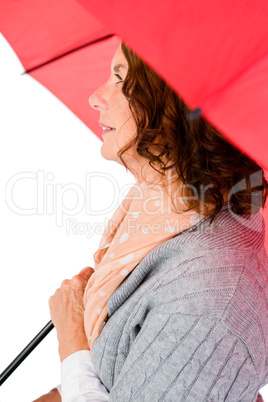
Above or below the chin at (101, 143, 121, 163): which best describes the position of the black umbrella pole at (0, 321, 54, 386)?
below

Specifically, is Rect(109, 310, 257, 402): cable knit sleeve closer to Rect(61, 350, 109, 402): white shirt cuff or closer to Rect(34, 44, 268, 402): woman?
Rect(34, 44, 268, 402): woman

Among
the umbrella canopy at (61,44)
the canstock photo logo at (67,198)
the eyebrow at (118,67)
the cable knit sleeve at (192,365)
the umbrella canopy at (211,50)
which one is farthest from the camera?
the canstock photo logo at (67,198)

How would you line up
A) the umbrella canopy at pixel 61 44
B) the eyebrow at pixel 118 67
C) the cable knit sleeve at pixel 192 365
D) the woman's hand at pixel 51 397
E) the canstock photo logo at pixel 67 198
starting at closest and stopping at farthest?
the cable knit sleeve at pixel 192 365 → the eyebrow at pixel 118 67 → the umbrella canopy at pixel 61 44 → the woman's hand at pixel 51 397 → the canstock photo logo at pixel 67 198

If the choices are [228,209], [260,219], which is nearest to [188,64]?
[228,209]

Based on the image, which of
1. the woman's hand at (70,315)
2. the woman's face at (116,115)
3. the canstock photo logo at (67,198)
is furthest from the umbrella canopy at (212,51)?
the canstock photo logo at (67,198)

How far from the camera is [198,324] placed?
2.84 ft

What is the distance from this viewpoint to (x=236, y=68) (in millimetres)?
655

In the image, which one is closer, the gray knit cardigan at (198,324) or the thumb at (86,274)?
the gray knit cardigan at (198,324)

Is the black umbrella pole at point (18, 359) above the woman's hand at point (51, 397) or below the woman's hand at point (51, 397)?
above

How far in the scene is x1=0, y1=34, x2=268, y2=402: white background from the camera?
2516 millimetres

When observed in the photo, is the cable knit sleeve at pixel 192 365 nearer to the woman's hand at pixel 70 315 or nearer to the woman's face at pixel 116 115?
the woman's hand at pixel 70 315

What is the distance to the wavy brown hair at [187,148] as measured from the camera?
40.3 inches

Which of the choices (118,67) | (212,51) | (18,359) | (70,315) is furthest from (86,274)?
(212,51)

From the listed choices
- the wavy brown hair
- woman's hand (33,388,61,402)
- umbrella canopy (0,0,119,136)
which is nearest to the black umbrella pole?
woman's hand (33,388,61,402)
